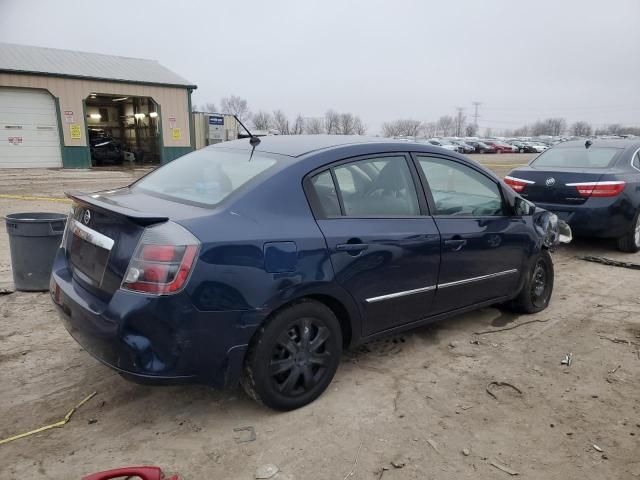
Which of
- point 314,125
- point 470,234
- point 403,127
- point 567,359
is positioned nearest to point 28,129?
point 470,234

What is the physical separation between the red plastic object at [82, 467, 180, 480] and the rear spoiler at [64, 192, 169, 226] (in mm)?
1168

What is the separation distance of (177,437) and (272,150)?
185 centimetres

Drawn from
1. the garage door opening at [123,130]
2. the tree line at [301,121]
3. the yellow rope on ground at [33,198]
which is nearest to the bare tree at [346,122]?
the tree line at [301,121]

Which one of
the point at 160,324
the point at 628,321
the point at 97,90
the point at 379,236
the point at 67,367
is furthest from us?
the point at 97,90

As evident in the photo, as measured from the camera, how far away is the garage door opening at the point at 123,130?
26.8 meters

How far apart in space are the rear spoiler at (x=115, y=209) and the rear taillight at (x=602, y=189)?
592cm

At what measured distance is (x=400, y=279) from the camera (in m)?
3.36

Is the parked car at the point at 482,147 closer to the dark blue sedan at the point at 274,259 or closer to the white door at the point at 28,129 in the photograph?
the white door at the point at 28,129

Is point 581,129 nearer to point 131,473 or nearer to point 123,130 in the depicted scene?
point 123,130

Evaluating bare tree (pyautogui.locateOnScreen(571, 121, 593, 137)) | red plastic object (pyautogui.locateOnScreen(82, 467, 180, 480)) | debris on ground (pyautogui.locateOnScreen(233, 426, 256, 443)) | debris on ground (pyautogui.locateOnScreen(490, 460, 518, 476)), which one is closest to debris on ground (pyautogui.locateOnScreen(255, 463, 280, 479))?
debris on ground (pyautogui.locateOnScreen(233, 426, 256, 443))

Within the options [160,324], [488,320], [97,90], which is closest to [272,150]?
[160,324]

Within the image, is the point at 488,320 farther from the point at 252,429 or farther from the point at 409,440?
the point at 252,429

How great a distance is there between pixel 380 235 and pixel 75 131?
76.7 feet

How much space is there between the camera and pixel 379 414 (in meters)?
3.03
